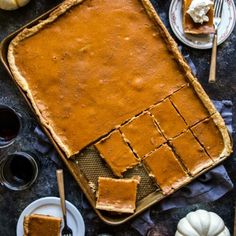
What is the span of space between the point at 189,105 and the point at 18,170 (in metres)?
1.35

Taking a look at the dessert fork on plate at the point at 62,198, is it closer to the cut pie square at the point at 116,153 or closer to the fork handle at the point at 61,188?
the fork handle at the point at 61,188

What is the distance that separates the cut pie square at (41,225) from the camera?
3.97 metres

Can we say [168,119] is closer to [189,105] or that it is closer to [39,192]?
[189,105]

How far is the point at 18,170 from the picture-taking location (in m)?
4.11

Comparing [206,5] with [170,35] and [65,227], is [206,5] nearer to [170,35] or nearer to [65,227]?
[170,35]

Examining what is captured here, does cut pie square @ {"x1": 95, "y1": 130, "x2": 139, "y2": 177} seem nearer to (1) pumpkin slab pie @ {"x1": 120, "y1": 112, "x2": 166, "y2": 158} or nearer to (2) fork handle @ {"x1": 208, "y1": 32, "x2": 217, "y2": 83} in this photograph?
(1) pumpkin slab pie @ {"x1": 120, "y1": 112, "x2": 166, "y2": 158}

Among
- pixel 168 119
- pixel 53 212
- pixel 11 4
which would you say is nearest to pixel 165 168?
pixel 168 119

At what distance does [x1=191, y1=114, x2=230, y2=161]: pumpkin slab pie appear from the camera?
4.00m

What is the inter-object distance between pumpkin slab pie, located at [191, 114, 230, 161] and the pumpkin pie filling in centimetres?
37

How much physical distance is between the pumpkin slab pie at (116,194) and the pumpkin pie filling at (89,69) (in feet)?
1.08

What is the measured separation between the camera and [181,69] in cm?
401

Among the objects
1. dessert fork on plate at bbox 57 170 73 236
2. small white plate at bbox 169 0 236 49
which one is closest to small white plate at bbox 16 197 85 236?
dessert fork on plate at bbox 57 170 73 236

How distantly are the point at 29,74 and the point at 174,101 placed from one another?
1065 mm

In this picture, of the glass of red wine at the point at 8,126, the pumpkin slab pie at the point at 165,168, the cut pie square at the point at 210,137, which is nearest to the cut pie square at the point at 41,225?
the glass of red wine at the point at 8,126
